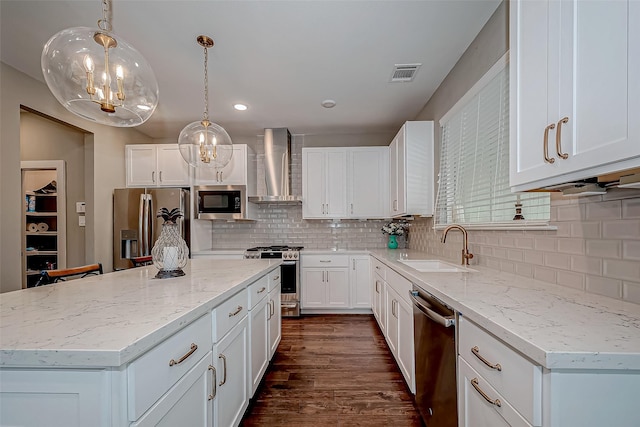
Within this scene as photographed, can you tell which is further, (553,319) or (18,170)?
(18,170)

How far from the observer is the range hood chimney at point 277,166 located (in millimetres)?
4207

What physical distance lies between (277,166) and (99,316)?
134 inches

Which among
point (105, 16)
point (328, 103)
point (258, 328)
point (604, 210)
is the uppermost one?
point (328, 103)

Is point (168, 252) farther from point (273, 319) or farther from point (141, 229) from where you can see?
point (141, 229)

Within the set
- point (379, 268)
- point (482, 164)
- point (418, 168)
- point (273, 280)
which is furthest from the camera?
point (379, 268)

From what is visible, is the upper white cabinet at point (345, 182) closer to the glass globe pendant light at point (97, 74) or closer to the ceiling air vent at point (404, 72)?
the ceiling air vent at point (404, 72)

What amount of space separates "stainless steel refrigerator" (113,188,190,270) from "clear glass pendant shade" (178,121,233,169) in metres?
1.65

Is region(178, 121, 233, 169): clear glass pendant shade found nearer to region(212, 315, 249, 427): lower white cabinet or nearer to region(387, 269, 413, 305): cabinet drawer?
region(212, 315, 249, 427): lower white cabinet

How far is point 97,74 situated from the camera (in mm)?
1464

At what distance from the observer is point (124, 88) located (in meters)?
1.55

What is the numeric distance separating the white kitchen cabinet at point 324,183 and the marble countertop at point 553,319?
279cm

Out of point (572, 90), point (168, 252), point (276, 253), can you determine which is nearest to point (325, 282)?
Answer: point (276, 253)

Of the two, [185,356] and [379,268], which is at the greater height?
[185,356]

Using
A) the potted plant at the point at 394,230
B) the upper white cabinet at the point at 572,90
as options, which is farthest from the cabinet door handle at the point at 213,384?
the potted plant at the point at 394,230
